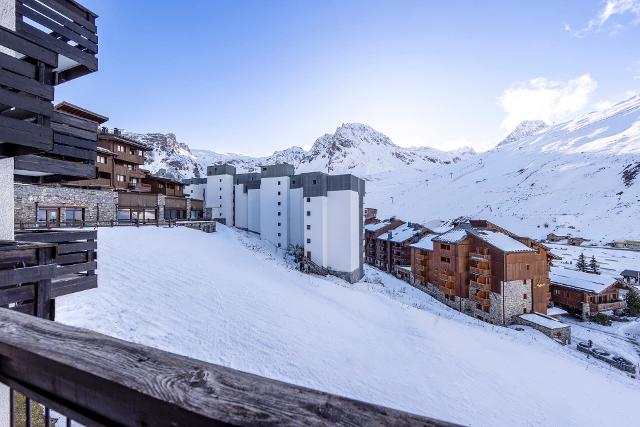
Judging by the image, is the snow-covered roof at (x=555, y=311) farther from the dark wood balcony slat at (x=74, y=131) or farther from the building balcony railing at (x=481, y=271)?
the dark wood balcony slat at (x=74, y=131)

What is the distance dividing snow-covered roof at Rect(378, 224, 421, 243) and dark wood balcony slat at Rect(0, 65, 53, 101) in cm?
5000

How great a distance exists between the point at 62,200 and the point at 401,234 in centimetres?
4503

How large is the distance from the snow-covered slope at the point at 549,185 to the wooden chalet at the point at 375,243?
40451 millimetres

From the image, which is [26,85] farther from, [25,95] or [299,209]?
[299,209]

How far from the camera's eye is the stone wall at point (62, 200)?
21.0m

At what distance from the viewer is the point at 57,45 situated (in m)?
6.12

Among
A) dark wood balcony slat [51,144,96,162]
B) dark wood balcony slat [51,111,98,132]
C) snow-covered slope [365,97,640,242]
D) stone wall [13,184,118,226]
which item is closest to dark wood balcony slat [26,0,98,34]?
dark wood balcony slat [51,111,98,132]

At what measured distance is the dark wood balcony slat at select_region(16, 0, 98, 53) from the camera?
218 inches

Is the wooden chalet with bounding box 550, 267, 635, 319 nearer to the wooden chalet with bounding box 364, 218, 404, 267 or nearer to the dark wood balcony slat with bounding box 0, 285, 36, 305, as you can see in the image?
the wooden chalet with bounding box 364, 218, 404, 267

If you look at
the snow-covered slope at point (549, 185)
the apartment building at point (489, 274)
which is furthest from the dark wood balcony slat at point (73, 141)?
the snow-covered slope at point (549, 185)

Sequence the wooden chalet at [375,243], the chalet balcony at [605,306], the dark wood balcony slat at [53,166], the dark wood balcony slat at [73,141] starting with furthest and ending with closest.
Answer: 1. the wooden chalet at [375,243]
2. the chalet balcony at [605,306]
3. the dark wood balcony slat at [73,141]
4. the dark wood balcony slat at [53,166]

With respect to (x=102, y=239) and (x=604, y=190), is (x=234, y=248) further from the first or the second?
(x=604, y=190)

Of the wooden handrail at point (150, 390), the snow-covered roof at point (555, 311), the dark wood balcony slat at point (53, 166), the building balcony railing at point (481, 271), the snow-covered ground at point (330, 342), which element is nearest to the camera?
the wooden handrail at point (150, 390)

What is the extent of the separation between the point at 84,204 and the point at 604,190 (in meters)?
116
